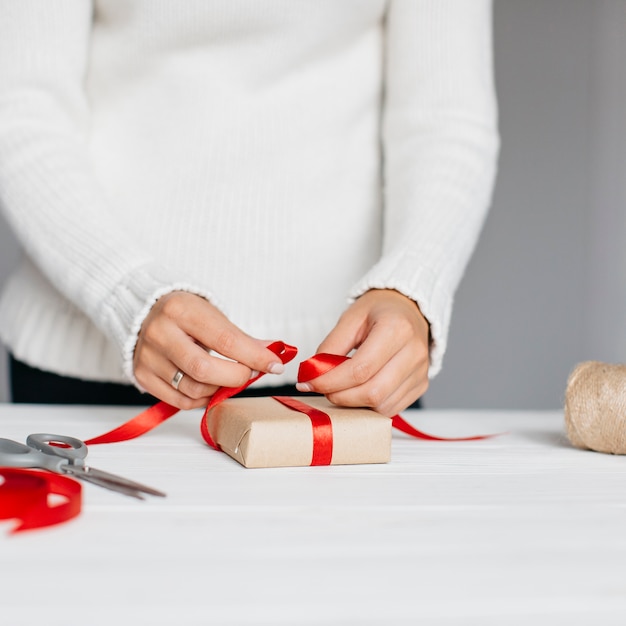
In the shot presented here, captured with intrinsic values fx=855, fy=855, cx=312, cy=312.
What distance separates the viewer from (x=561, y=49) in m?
2.52

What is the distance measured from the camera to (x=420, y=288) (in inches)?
32.4

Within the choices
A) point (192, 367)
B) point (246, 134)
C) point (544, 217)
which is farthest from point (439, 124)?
point (544, 217)

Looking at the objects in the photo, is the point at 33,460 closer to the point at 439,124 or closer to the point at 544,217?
the point at 439,124

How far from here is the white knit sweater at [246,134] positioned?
994mm

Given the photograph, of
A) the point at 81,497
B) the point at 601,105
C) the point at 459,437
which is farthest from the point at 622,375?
the point at 601,105

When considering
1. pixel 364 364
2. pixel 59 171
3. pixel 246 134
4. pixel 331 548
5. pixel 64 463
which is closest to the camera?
pixel 331 548

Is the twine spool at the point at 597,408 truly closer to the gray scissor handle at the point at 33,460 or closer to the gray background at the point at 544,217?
the gray scissor handle at the point at 33,460

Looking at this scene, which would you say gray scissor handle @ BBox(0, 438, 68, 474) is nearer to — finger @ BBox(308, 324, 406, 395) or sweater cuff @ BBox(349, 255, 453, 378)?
finger @ BBox(308, 324, 406, 395)

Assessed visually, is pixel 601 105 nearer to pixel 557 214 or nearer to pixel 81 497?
pixel 557 214

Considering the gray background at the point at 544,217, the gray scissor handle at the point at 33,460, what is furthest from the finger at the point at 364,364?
the gray background at the point at 544,217

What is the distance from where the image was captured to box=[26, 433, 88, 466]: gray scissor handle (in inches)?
22.5

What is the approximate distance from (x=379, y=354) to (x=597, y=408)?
0.19 m

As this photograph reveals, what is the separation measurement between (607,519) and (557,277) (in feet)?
6.93

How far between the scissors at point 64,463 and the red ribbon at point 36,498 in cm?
1
